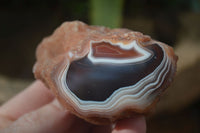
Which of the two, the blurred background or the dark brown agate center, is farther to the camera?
the blurred background

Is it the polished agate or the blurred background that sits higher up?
the polished agate

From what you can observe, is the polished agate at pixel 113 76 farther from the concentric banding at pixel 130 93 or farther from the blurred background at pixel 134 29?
the blurred background at pixel 134 29

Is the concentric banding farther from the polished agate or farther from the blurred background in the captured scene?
the blurred background

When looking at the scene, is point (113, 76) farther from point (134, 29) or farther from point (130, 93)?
point (134, 29)

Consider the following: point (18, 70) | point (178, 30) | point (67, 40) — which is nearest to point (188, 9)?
point (178, 30)

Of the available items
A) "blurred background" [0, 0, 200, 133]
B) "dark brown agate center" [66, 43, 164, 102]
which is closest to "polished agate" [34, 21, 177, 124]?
"dark brown agate center" [66, 43, 164, 102]

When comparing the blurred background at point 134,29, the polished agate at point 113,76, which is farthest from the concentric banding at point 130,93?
the blurred background at point 134,29

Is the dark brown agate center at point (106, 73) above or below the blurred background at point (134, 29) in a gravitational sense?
above

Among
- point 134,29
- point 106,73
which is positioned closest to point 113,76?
point 106,73
